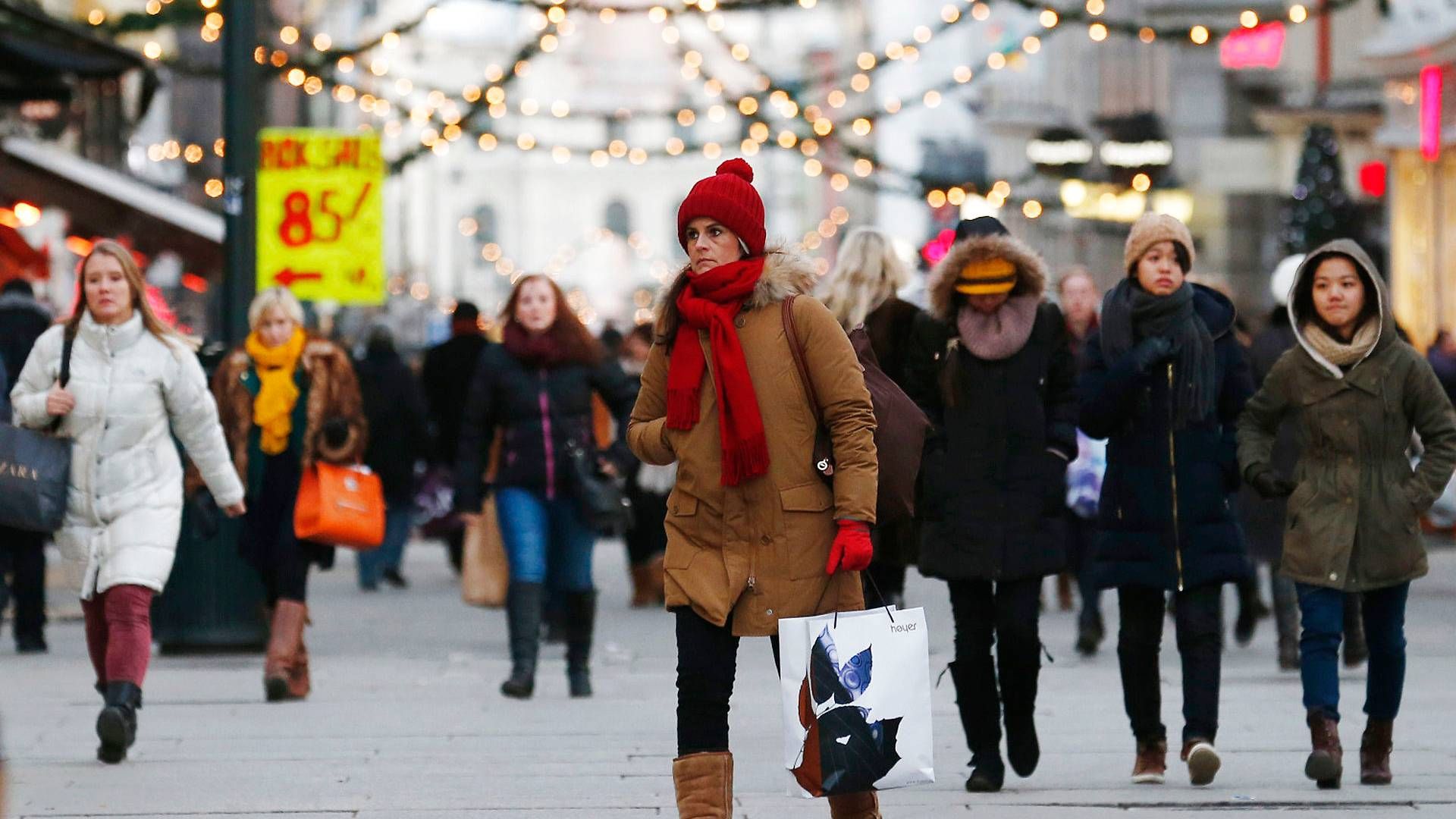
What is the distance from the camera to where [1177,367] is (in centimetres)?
817

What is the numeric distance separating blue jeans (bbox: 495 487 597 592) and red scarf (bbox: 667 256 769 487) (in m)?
4.38

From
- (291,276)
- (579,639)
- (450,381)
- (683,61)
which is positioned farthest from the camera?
(683,61)

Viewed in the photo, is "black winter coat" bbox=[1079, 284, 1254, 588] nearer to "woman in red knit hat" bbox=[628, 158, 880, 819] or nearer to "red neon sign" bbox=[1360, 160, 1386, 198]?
"woman in red knit hat" bbox=[628, 158, 880, 819]

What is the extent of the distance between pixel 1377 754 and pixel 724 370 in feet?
9.81

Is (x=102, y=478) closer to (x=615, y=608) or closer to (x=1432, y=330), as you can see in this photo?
(x=615, y=608)

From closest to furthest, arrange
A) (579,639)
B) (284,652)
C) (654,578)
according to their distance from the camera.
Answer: (284,652), (579,639), (654,578)

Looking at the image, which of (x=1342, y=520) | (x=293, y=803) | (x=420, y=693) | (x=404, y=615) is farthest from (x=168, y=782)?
(x=404, y=615)

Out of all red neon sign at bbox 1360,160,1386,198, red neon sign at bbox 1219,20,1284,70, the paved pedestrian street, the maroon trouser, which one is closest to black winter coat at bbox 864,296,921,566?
the paved pedestrian street

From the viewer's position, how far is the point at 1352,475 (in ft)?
26.6

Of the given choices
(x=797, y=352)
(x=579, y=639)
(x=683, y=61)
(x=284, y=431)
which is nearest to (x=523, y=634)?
(x=579, y=639)

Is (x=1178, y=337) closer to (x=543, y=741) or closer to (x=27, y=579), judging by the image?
(x=543, y=741)

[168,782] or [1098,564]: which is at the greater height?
[1098,564]

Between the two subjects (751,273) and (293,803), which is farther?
(293,803)

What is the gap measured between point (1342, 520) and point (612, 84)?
465 feet
